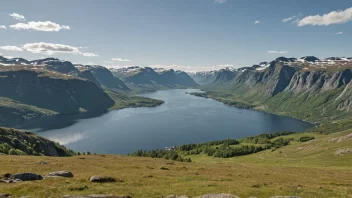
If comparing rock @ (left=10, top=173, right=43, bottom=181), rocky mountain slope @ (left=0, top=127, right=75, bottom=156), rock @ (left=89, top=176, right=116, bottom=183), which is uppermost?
rock @ (left=10, top=173, right=43, bottom=181)

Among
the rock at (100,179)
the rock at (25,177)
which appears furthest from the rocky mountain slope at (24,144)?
the rock at (100,179)

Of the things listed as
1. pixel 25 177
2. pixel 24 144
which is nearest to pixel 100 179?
pixel 25 177

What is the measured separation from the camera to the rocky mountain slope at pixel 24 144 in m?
103

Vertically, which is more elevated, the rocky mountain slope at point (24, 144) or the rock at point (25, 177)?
the rock at point (25, 177)

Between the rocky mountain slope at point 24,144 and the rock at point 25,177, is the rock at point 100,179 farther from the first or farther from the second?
the rocky mountain slope at point 24,144

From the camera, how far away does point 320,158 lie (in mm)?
130375

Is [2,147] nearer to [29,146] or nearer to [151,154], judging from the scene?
[29,146]

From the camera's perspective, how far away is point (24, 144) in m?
113

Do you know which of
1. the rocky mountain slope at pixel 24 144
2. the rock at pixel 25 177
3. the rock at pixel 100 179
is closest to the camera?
the rock at pixel 25 177

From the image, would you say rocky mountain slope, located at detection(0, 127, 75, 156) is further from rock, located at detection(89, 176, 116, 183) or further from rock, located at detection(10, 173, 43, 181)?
rock, located at detection(89, 176, 116, 183)

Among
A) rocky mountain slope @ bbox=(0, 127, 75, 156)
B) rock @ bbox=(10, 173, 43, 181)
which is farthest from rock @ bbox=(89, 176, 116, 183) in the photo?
rocky mountain slope @ bbox=(0, 127, 75, 156)

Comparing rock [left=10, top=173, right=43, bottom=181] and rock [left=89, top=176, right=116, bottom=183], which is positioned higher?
rock [left=10, top=173, right=43, bottom=181]

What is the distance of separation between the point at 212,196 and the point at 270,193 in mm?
10141

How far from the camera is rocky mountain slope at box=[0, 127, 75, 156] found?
10319 centimetres
